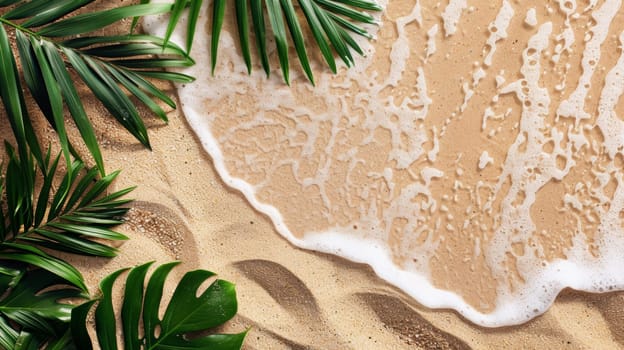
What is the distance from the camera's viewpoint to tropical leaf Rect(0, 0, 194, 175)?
1204 millimetres

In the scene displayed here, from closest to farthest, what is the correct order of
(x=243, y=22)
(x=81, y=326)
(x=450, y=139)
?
(x=81, y=326) < (x=243, y=22) < (x=450, y=139)

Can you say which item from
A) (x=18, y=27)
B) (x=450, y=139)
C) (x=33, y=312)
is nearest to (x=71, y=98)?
(x=18, y=27)

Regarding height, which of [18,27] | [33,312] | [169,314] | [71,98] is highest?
[18,27]

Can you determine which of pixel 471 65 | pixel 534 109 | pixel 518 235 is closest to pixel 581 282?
pixel 518 235

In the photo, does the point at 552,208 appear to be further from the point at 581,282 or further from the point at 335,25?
the point at 335,25

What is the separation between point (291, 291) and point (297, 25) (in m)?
0.70

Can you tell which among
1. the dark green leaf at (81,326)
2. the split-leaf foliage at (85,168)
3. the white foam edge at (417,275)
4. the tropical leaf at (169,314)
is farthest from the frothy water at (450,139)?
the dark green leaf at (81,326)

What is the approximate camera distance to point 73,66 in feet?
4.18

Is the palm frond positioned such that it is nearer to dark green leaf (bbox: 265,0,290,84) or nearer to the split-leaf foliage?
the split-leaf foliage

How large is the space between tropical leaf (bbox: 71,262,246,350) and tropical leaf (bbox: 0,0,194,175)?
0.30m

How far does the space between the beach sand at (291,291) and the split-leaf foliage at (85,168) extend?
0.07 meters

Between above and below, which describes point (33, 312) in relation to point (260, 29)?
below

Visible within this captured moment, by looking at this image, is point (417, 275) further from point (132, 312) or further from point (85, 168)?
point (85, 168)

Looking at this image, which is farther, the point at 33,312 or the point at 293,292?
the point at 293,292
